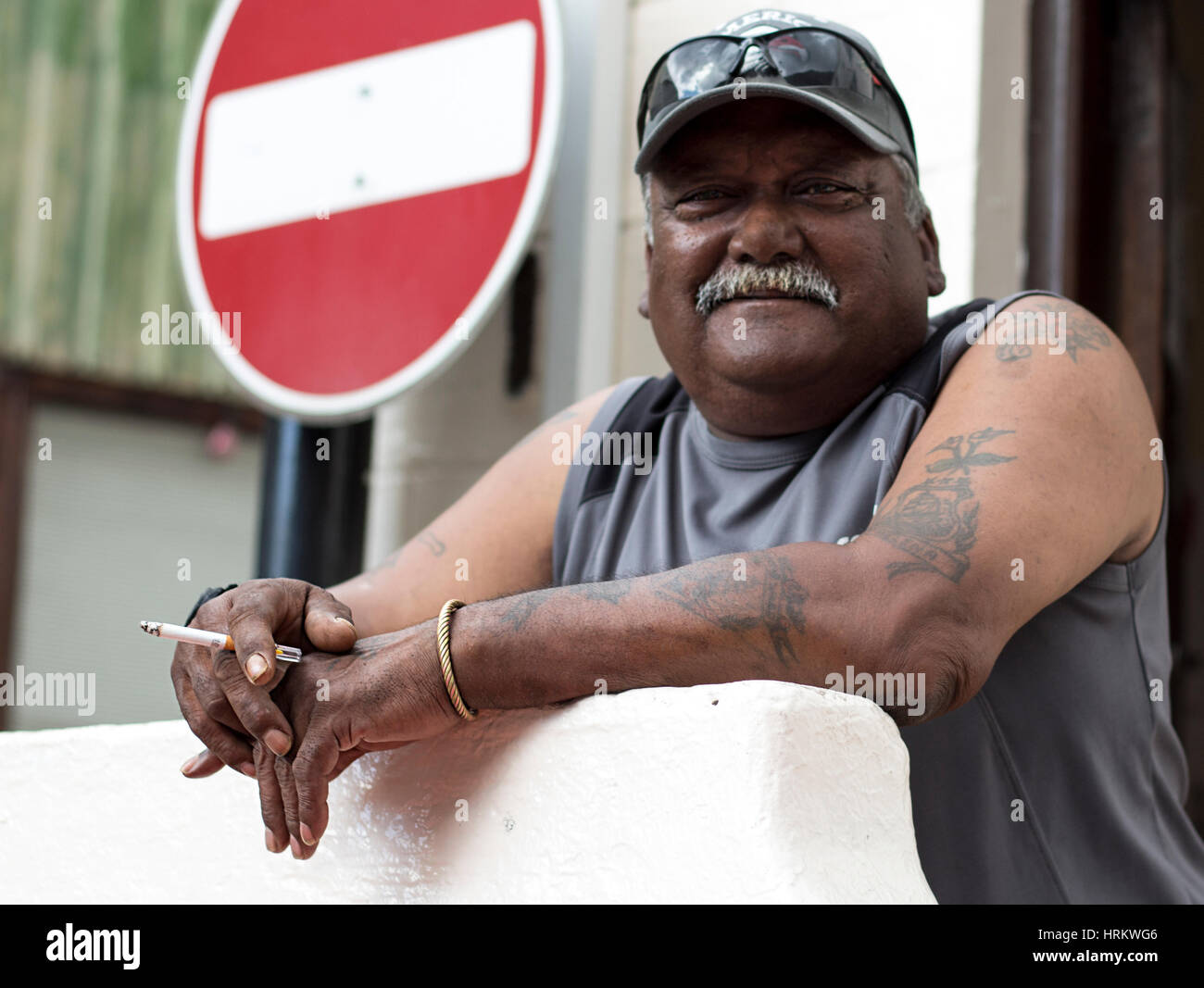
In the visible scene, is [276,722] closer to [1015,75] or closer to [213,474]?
[1015,75]

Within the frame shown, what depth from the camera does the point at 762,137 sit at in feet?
5.87

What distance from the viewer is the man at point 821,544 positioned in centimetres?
134

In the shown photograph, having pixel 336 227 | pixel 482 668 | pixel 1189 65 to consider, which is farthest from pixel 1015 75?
pixel 482 668

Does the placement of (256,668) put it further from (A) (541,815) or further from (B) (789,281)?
(B) (789,281)

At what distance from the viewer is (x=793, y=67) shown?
1.76 meters

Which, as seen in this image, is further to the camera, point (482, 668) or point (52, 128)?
point (52, 128)

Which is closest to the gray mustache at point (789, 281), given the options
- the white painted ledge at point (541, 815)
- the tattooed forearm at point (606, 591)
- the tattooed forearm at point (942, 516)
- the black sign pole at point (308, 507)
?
the tattooed forearm at point (942, 516)

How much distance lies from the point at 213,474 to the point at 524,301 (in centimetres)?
322

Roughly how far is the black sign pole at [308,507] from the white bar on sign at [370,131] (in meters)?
0.43

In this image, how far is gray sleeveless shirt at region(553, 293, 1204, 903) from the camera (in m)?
1.58

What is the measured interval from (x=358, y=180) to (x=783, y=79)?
46.6 inches

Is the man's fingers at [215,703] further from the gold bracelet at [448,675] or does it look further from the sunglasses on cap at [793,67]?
the sunglasses on cap at [793,67]

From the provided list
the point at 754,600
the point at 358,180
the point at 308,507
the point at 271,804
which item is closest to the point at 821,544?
the point at 754,600

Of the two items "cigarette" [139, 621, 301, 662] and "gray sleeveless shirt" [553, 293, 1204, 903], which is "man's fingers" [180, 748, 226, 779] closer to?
"cigarette" [139, 621, 301, 662]
